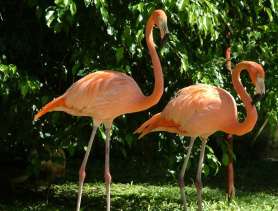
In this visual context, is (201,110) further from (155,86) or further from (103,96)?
(103,96)

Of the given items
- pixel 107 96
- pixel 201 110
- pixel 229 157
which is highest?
pixel 107 96

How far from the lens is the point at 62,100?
457cm

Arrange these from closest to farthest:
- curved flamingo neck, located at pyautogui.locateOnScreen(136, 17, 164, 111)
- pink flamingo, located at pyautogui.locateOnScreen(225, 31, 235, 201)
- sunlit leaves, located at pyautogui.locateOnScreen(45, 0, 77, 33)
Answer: curved flamingo neck, located at pyautogui.locateOnScreen(136, 17, 164, 111) → sunlit leaves, located at pyautogui.locateOnScreen(45, 0, 77, 33) → pink flamingo, located at pyautogui.locateOnScreen(225, 31, 235, 201)

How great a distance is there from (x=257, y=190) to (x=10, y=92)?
3.49 metres

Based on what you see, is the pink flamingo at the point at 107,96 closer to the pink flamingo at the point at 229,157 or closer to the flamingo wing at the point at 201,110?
the flamingo wing at the point at 201,110

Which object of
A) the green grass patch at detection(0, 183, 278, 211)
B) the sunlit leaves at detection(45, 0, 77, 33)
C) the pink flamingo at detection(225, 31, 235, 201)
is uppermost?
the sunlit leaves at detection(45, 0, 77, 33)

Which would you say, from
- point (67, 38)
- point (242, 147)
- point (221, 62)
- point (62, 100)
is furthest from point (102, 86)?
point (242, 147)

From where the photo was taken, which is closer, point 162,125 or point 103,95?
point 103,95

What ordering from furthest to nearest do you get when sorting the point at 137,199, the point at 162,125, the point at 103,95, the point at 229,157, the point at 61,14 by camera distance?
1. the point at 137,199
2. the point at 229,157
3. the point at 162,125
4. the point at 61,14
5. the point at 103,95

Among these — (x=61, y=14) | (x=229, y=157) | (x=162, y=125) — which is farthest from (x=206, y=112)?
(x=229, y=157)

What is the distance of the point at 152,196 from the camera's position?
675cm

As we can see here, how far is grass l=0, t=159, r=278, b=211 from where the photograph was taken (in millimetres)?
5961

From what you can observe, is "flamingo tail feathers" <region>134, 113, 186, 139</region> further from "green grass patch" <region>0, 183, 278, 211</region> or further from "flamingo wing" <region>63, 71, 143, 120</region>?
"green grass patch" <region>0, 183, 278, 211</region>

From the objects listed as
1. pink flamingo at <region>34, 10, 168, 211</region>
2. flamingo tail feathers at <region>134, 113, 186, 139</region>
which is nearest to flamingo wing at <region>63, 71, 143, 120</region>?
pink flamingo at <region>34, 10, 168, 211</region>
